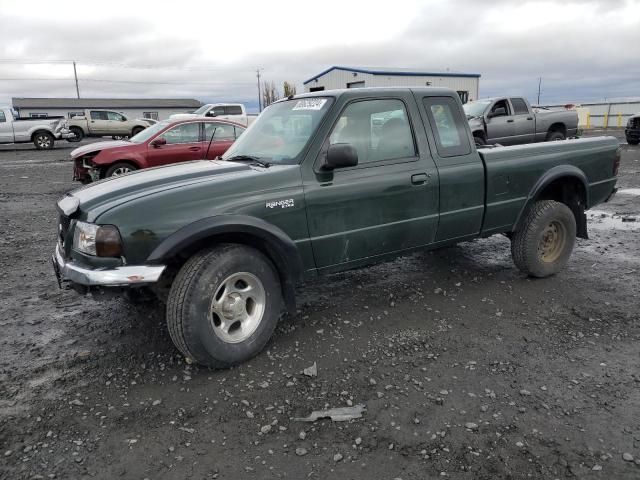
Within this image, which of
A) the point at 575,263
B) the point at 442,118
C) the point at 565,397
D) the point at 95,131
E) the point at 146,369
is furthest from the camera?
the point at 95,131

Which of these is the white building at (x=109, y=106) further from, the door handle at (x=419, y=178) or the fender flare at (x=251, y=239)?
the fender flare at (x=251, y=239)

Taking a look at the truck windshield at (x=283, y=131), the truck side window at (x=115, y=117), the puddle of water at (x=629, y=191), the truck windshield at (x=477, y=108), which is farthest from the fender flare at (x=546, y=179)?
the truck side window at (x=115, y=117)

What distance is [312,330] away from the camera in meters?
4.01

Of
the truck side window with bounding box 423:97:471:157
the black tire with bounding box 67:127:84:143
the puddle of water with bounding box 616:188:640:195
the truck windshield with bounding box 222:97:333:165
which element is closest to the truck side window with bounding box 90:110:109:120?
the black tire with bounding box 67:127:84:143

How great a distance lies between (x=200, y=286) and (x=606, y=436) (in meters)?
2.47

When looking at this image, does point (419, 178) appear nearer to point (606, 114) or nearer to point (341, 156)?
point (341, 156)

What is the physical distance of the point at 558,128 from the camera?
15.7 metres

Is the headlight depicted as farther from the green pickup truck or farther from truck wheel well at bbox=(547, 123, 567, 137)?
truck wheel well at bbox=(547, 123, 567, 137)

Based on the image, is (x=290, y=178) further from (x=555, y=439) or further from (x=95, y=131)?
(x=95, y=131)

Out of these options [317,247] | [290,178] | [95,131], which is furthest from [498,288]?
[95,131]

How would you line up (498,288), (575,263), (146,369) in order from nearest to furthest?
(146,369) < (498,288) < (575,263)

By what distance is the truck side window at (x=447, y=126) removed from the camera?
431cm

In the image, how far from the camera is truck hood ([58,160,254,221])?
10.7ft

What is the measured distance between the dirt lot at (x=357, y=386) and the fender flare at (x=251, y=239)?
58cm
